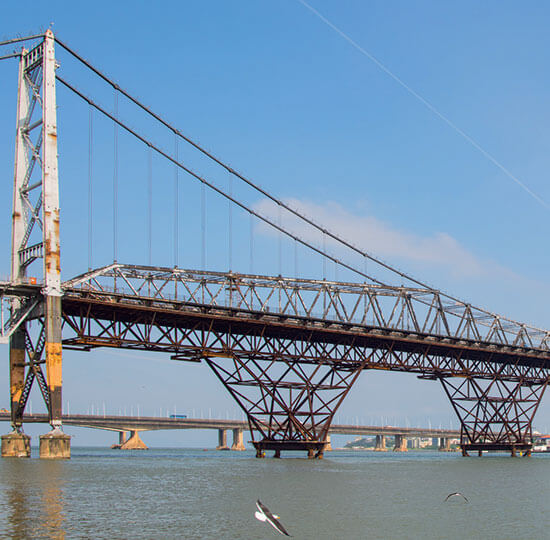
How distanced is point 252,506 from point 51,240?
107ft

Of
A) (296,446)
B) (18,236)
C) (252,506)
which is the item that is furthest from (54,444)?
(252,506)

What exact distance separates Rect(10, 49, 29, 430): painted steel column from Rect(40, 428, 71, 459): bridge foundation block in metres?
4.47

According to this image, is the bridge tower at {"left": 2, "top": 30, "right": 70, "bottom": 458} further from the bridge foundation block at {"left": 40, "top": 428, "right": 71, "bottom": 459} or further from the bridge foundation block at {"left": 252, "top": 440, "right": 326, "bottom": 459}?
the bridge foundation block at {"left": 252, "top": 440, "right": 326, "bottom": 459}

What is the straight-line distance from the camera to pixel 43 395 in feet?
196

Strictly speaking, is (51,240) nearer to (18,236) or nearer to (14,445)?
(18,236)

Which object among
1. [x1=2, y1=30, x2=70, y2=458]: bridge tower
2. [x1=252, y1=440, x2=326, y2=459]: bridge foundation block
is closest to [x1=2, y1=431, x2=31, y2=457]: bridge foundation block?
[x1=2, y1=30, x2=70, y2=458]: bridge tower

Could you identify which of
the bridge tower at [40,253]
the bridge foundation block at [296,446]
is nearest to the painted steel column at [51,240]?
the bridge tower at [40,253]

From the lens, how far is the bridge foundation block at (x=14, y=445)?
206ft

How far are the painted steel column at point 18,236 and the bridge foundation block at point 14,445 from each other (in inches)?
30.2

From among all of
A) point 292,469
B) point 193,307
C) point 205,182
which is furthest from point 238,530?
point 205,182

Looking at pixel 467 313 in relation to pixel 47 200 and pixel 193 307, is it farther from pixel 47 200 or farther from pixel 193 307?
pixel 47 200

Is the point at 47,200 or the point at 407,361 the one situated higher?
the point at 47,200

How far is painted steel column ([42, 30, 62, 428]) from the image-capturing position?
57.9 metres

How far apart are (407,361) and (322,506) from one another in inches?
2201
